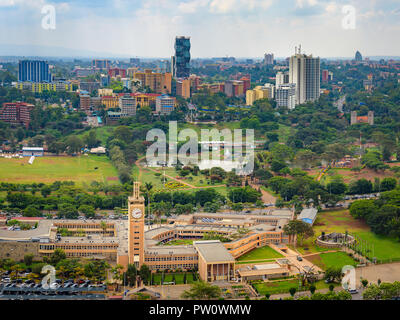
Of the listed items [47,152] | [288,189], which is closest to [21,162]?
[47,152]

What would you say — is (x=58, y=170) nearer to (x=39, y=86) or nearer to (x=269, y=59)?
(x=39, y=86)

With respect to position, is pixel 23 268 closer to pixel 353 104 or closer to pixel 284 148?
pixel 284 148

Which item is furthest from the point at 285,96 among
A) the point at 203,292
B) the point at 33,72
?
the point at 203,292

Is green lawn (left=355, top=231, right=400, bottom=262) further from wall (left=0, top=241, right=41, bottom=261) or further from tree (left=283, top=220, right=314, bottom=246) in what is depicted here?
wall (left=0, top=241, right=41, bottom=261)

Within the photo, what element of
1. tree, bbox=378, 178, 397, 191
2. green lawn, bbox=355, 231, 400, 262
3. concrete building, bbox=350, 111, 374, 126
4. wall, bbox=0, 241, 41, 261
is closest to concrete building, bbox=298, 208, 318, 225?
green lawn, bbox=355, 231, 400, 262

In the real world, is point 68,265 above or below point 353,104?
below
